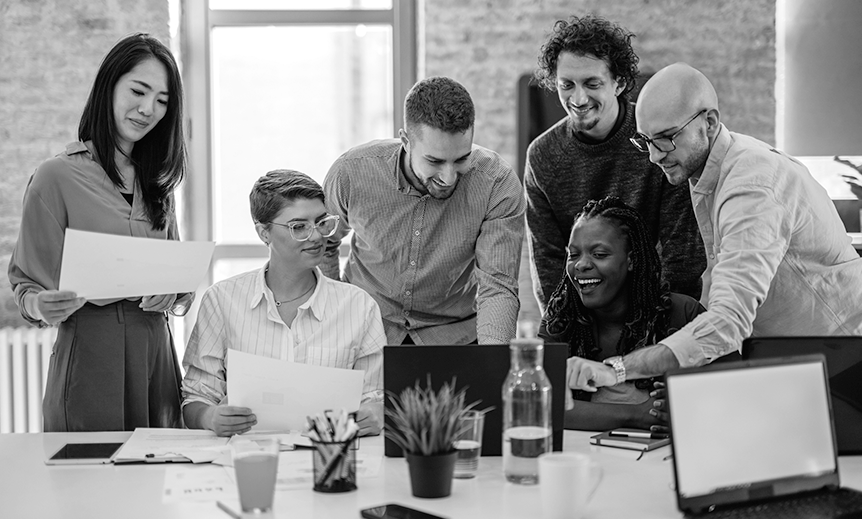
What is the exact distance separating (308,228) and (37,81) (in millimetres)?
2733

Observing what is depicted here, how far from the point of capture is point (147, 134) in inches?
93.0

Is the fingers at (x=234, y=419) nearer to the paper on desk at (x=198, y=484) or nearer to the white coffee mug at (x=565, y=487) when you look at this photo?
the paper on desk at (x=198, y=484)

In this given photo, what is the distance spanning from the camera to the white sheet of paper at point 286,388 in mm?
1833

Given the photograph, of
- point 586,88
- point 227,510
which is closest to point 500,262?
point 586,88

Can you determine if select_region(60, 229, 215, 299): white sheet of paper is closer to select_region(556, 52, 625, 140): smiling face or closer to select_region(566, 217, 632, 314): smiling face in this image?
select_region(566, 217, 632, 314): smiling face

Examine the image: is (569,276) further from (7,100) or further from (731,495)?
(7,100)

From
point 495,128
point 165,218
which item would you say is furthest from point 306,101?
point 165,218

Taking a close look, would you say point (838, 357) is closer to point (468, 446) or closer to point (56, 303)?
point (468, 446)

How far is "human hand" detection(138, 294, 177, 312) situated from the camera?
7.18 feet

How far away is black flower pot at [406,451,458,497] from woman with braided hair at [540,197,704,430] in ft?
3.00

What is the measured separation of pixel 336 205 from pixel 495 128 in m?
1.89

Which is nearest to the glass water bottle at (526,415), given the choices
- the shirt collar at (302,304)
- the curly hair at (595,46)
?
the shirt collar at (302,304)

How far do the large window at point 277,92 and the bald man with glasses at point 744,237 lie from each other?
269cm

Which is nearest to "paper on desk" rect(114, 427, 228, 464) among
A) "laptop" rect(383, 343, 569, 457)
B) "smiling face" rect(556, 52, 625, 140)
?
"laptop" rect(383, 343, 569, 457)
